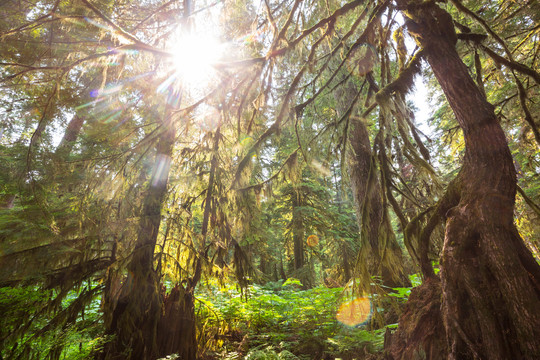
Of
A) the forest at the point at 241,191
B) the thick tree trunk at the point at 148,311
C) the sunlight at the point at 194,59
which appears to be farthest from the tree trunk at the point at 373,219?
the thick tree trunk at the point at 148,311

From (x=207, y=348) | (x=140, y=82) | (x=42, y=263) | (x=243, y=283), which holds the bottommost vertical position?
(x=207, y=348)

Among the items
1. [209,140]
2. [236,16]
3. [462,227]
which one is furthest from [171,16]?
[462,227]

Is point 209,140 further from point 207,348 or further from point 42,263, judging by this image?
point 207,348

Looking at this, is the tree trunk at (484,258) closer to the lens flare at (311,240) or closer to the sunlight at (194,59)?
the sunlight at (194,59)

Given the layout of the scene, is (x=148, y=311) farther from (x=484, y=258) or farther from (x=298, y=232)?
(x=298, y=232)

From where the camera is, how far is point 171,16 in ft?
15.1

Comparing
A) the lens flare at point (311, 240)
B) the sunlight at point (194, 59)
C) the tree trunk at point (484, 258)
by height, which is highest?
the sunlight at point (194, 59)

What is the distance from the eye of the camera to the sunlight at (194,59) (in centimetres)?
293

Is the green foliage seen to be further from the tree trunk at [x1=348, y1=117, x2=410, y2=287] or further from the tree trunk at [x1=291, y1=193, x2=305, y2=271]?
the tree trunk at [x1=291, y1=193, x2=305, y2=271]

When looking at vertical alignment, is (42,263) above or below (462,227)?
above

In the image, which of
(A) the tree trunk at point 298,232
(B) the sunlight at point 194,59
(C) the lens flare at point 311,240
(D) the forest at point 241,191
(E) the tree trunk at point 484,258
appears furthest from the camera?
(C) the lens flare at point 311,240

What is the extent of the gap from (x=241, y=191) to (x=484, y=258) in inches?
103

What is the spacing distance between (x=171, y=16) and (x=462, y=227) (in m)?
5.72

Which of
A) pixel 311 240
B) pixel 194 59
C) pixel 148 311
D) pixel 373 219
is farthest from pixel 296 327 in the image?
pixel 311 240
